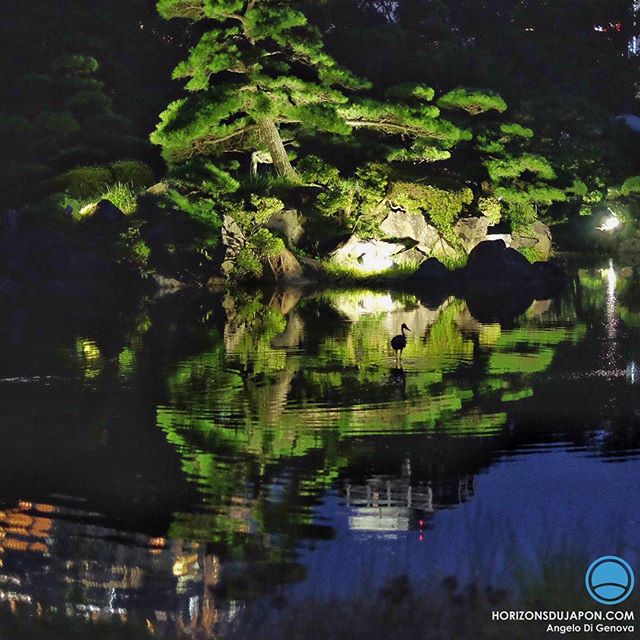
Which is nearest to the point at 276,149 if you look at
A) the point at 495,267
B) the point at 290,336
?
the point at 495,267

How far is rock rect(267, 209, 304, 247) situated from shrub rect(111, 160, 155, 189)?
5309 mm

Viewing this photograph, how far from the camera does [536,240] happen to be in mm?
34281

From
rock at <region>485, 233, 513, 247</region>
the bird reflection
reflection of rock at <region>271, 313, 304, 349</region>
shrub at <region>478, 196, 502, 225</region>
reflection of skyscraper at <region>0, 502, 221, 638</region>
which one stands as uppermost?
shrub at <region>478, 196, 502, 225</region>

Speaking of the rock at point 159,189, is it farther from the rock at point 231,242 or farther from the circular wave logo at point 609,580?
the circular wave logo at point 609,580

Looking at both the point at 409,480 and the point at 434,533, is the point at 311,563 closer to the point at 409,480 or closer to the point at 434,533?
the point at 434,533

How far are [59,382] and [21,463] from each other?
4076 millimetres

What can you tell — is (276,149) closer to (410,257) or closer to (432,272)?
(410,257)

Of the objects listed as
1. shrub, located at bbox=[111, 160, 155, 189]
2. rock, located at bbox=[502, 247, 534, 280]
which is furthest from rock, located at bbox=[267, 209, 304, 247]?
rock, located at bbox=[502, 247, 534, 280]

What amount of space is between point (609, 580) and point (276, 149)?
84.0 feet

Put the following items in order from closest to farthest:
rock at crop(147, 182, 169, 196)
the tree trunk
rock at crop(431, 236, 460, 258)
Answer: the tree trunk
rock at crop(147, 182, 169, 196)
rock at crop(431, 236, 460, 258)

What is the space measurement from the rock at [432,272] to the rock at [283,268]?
3.12 m

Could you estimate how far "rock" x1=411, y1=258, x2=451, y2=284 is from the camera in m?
27.8

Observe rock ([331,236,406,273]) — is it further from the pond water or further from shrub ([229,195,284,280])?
the pond water

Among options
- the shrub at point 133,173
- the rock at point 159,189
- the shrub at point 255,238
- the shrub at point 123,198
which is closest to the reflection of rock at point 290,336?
the shrub at point 255,238
